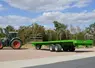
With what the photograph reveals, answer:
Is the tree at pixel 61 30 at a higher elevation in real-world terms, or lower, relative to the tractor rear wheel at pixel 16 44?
higher

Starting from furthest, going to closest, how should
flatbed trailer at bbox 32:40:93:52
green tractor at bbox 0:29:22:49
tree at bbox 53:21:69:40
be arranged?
tree at bbox 53:21:69:40 < green tractor at bbox 0:29:22:49 < flatbed trailer at bbox 32:40:93:52

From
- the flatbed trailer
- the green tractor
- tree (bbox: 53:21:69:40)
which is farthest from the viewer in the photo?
tree (bbox: 53:21:69:40)

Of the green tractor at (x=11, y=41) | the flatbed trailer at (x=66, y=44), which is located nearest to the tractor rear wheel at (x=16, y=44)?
the green tractor at (x=11, y=41)

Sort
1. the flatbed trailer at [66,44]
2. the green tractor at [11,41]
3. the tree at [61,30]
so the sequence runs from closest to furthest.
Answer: the flatbed trailer at [66,44]
the green tractor at [11,41]
the tree at [61,30]

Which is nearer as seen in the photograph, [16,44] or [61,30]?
[16,44]

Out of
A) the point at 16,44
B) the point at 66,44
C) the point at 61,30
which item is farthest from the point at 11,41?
the point at 61,30

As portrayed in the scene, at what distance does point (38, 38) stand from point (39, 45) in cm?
1582

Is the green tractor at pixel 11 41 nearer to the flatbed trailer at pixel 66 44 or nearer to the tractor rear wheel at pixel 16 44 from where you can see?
the tractor rear wheel at pixel 16 44

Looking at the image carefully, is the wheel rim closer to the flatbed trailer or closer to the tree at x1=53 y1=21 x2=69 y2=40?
the flatbed trailer

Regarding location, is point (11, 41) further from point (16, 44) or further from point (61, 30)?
point (61, 30)

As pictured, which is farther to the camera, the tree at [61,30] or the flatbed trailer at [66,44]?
the tree at [61,30]

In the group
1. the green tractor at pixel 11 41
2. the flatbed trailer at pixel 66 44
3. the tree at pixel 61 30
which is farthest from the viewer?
the tree at pixel 61 30

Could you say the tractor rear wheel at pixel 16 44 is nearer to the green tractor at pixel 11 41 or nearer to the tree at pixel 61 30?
the green tractor at pixel 11 41

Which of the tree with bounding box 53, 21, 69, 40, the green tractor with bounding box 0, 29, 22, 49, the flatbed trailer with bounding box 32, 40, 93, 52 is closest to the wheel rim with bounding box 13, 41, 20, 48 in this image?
the green tractor with bounding box 0, 29, 22, 49
